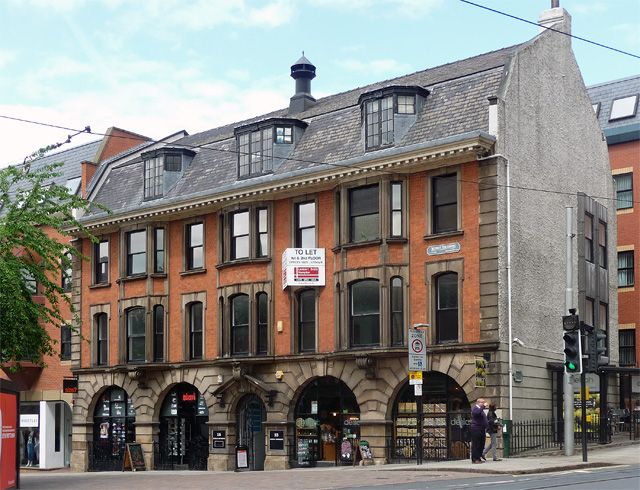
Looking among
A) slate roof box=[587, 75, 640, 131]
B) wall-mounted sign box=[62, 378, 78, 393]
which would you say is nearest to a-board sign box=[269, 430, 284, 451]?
wall-mounted sign box=[62, 378, 78, 393]

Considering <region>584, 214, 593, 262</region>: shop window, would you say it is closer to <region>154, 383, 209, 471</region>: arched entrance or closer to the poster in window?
the poster in window

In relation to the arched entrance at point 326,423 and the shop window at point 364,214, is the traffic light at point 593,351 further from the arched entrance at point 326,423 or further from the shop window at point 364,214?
the arched entrance at point 326,423

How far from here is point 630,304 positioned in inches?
1827

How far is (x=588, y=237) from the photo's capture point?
3853 cm

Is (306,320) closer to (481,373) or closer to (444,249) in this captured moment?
(444,249)

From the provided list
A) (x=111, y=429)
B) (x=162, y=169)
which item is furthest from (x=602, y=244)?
(x=111, y=429)

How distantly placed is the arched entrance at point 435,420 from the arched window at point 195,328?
9487 mm

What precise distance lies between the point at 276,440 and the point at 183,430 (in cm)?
535

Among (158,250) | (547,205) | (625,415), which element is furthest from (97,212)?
(625,415)

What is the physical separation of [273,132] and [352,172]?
16.6 ft

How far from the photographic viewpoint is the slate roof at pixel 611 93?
49.8 meters

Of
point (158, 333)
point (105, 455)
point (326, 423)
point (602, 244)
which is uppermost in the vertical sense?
point (602, 244)

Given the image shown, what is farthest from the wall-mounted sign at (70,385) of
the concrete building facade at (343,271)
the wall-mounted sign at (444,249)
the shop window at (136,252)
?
Result: the wall-mounted sign at (444,249)

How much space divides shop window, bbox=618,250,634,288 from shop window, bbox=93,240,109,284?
22.2 metres
